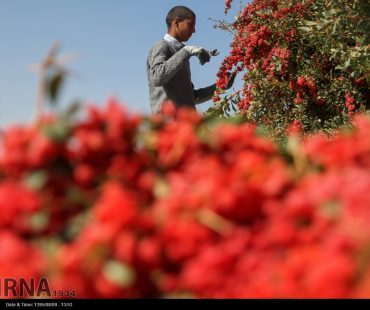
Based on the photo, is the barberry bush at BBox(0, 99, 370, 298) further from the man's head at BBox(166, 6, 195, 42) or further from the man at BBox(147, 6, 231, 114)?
the man's head at BBox(166, 6, 195, 42)

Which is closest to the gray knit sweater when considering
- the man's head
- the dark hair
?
the man's head

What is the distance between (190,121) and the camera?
903mm

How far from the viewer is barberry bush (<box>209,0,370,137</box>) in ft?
17.4

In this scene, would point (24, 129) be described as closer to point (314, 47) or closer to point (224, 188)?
point (224, 188)

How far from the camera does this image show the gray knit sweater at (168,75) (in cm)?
363

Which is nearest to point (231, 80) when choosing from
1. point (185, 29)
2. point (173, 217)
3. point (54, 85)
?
point (185, 29)

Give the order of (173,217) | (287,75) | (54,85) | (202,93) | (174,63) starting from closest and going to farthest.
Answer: (173,217) < (54,85) < (174,63) < (202,93) < (287,75)

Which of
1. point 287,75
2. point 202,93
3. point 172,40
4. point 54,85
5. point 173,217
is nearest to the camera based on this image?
point 173,217

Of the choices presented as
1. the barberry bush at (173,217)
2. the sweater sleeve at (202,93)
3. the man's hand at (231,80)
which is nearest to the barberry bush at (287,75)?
the man's hand at (231,80)

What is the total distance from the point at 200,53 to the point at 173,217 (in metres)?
3.40

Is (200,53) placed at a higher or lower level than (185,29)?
lower

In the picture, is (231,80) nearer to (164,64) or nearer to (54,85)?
(164,64)

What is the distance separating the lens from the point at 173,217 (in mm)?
631
